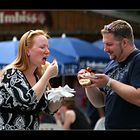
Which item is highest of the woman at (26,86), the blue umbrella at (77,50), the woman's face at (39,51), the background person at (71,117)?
the woman's face at (39,51)

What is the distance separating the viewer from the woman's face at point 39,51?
3625mm

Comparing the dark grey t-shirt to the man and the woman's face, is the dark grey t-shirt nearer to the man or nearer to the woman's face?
the man

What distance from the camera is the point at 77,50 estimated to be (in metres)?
9.36

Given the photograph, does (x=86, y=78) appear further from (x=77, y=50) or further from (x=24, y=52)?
(x=77, y=50)

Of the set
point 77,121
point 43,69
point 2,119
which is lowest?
point 77,121

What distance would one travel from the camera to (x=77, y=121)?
6.71 m

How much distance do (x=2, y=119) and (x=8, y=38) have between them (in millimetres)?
7181

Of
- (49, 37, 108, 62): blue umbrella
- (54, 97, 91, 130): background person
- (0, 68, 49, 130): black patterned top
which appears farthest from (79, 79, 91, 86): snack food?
(49, 37, 108, 62): blue umbrella

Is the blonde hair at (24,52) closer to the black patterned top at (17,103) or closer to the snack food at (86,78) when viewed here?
the black patterned top at (17,103)

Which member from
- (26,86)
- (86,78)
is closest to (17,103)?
(26,86)

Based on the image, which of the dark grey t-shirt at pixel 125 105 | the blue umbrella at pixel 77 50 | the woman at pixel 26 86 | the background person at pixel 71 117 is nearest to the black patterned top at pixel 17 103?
the woman at pixel 26 86

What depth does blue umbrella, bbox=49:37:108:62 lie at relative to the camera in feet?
30.0
